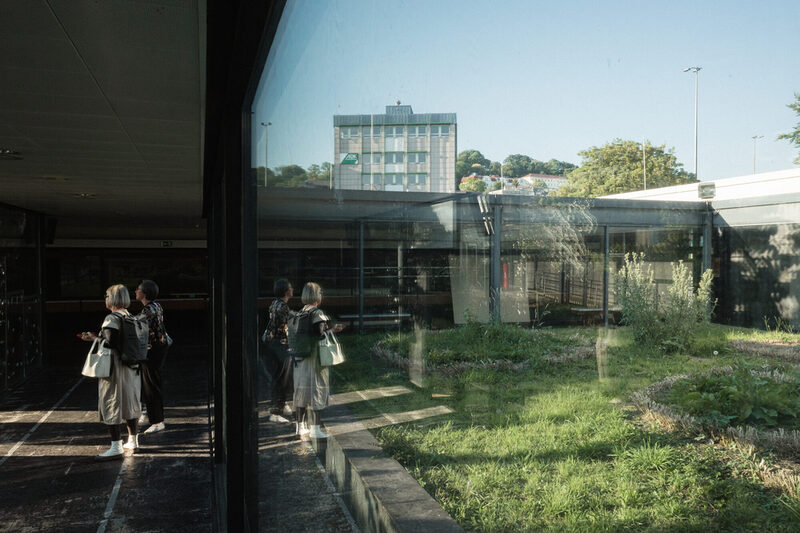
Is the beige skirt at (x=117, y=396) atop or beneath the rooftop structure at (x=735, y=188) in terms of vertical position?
beneath

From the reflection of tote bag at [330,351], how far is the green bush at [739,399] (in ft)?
3.26

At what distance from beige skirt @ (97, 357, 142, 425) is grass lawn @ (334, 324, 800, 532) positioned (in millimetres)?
4234

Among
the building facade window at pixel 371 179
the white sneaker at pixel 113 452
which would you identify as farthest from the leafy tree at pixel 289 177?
the white sneaker at pixel 113 452

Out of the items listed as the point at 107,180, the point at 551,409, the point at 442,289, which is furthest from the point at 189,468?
the point at 551,409

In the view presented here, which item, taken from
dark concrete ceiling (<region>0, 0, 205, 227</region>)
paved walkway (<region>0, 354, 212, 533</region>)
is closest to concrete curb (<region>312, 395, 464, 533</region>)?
dark concrete ceiling (<region>0, 0, 205, 227</region>)

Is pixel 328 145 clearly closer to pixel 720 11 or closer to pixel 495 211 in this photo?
pixel 495 211

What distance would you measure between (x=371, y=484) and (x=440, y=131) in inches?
30.0

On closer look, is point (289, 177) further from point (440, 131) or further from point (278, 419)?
point (440, 131)

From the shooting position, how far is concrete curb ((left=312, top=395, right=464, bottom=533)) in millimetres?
927

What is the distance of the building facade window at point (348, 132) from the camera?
118 centimetres

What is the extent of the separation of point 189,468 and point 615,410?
4.41 meters

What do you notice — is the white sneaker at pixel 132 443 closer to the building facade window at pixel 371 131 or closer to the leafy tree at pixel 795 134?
the building facade window at pixel 371 131

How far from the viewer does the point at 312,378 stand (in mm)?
1677

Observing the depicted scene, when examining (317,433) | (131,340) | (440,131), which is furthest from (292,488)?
(131,340)
